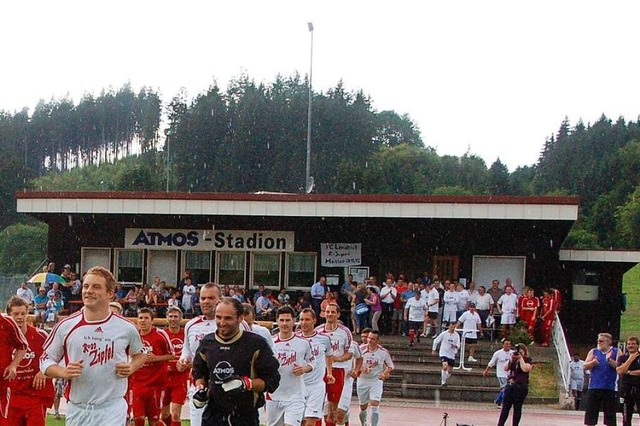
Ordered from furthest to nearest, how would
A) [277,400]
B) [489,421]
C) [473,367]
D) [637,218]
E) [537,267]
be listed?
[637,218] → [537,267] → [473,367] → [489,421] → [277,400]

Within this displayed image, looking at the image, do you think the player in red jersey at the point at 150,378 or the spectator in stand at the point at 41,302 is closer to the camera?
the player in red jersey at the point at 150,378

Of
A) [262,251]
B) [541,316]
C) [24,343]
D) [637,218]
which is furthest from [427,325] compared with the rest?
[637,218]

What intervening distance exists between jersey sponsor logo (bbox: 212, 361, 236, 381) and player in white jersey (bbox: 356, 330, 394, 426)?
10113mm

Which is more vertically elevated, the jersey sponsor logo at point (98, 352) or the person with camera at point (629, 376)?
the jersey sponsor logo at point (98, 352)

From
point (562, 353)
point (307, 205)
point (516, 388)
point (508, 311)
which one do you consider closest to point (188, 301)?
point (307, 205)

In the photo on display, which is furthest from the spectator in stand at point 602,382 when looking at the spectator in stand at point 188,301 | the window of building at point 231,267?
the window of building at point 231,267

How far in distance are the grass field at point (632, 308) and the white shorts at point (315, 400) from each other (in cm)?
4218

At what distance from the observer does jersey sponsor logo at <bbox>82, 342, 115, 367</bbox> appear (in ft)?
28.9

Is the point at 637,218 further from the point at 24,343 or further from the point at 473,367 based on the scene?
the point at 24,343

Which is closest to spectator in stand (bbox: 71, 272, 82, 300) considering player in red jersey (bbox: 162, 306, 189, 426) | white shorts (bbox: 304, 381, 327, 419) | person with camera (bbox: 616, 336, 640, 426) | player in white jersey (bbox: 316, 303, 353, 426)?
player in white jersey (bbox: 316, 303, 353, 426)

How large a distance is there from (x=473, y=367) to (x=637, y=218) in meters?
61.0

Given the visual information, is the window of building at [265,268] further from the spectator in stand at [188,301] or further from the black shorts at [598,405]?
the black shorts at [598,405]

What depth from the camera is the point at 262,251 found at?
35094 mm

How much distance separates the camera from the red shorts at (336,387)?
16.6m
